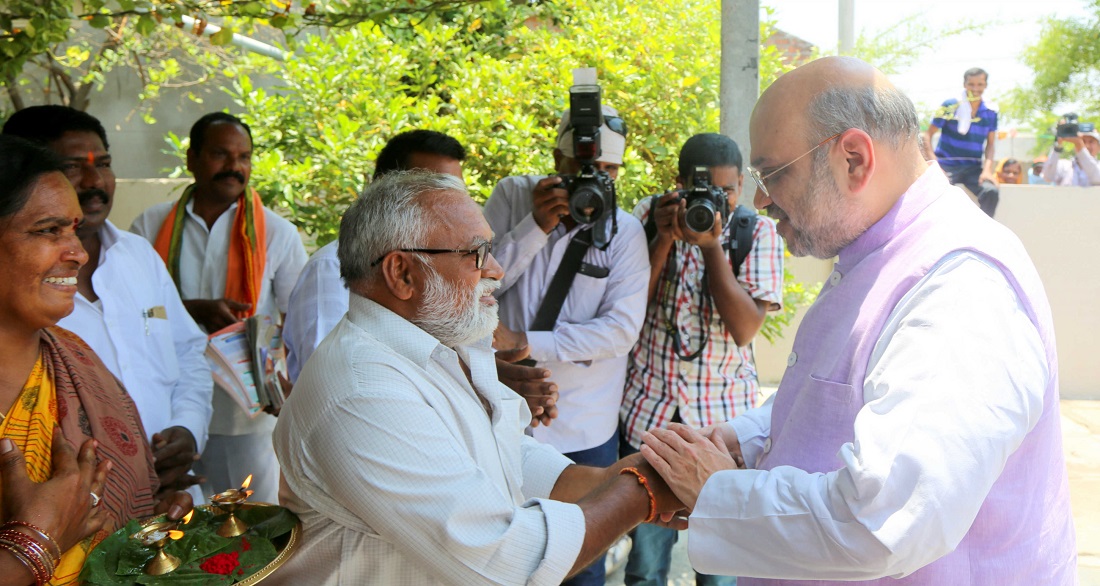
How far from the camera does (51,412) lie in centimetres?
211

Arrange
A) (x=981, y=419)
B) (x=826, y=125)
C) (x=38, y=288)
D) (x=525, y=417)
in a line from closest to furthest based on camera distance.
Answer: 1. (x=981, y=419)
2. (x=826, y=125)
3. (x=38, y=288)
4. (x=525, y=417)

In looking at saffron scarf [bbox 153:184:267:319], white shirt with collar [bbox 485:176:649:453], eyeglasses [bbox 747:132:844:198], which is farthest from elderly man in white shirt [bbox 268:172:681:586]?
saffron scarf [bbox 153:184:267:319]

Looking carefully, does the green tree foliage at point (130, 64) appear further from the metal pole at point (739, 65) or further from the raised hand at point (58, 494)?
the raised hand at point (58, 494)

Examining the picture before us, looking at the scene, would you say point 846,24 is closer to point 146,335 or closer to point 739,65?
point 739,65

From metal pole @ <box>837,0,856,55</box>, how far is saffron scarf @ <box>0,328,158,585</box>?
30.7 ft

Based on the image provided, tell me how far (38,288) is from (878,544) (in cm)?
196

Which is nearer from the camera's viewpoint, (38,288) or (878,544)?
(878,544)

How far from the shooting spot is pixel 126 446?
233cm

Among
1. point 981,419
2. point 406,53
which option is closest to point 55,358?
point 981,419

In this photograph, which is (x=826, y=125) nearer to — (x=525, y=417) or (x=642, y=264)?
(x=525, y=417)

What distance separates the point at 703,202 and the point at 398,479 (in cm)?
212

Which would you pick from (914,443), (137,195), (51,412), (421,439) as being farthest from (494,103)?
(914,443)

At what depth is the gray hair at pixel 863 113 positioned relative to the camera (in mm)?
1936

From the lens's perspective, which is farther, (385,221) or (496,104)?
(496,104)
